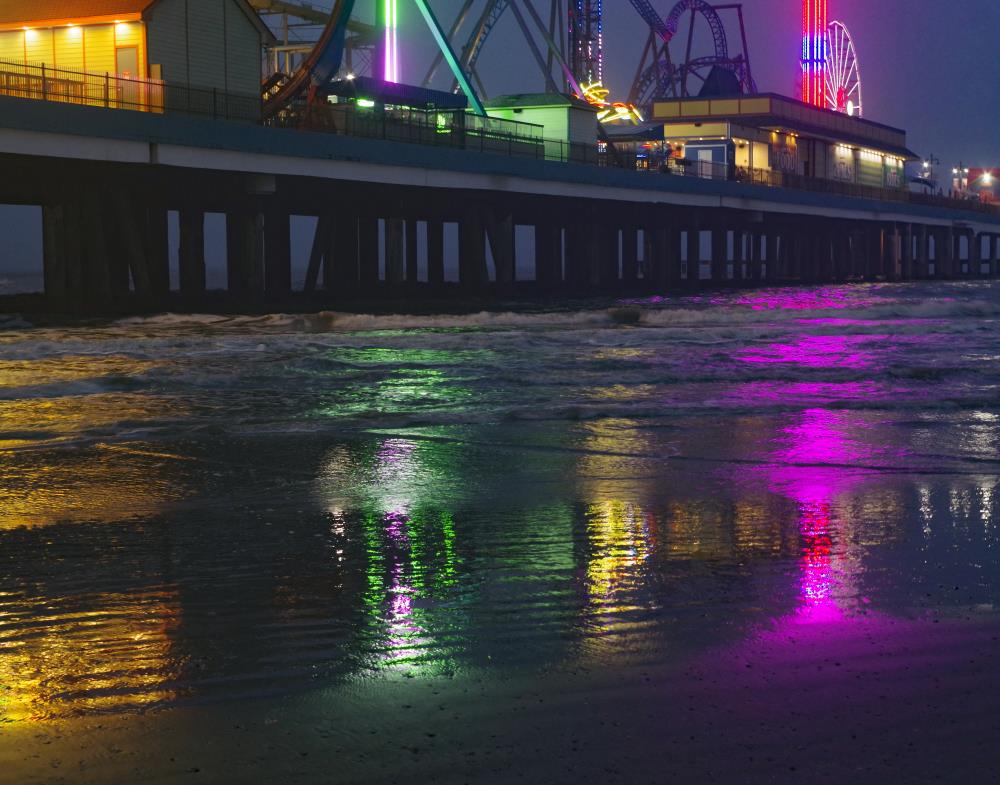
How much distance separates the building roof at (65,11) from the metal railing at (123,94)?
6.73 feet

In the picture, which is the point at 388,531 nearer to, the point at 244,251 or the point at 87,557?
the point at 87,557

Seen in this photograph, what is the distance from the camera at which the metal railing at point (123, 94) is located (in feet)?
87.1

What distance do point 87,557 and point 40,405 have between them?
7.73 metres

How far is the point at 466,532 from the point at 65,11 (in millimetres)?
30907

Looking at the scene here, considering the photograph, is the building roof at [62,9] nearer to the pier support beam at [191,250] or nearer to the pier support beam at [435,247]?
the pier support beam at [191,250]

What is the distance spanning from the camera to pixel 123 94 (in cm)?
2872

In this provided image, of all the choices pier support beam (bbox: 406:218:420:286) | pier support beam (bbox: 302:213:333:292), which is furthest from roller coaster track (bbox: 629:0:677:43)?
pier support beam (bbox: 302:213:333:292)

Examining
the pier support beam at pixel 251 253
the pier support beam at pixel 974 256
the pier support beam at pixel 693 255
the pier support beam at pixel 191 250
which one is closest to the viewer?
the pier support beam at pixel 251 253

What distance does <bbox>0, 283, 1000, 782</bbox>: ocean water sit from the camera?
4.50 m

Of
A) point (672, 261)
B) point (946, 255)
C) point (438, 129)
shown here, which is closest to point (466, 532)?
point (438, 129)

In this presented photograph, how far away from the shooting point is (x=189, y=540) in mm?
6578

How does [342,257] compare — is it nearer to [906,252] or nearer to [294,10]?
[294,10]

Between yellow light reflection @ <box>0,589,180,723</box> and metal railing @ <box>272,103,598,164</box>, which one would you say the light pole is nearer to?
metal railing @ <box>272,103,598,164</box>

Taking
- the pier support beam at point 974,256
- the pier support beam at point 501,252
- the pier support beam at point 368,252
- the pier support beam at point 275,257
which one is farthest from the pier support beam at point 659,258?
the pier support beam at point 974,256
